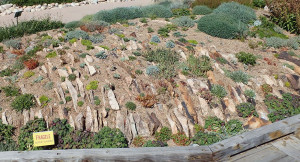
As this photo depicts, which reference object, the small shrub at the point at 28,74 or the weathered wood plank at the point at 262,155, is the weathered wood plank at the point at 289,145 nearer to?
the weathered wood plank at the point at 262,155

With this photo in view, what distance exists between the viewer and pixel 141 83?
814 cm

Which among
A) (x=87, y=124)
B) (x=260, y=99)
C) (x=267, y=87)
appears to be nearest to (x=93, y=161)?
(x=87, y=124)

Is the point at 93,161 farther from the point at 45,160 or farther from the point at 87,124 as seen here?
the point at 87,124

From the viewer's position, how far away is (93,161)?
4.60m

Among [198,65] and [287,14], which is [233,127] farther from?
[287,14]

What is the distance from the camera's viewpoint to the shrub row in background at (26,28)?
1123cm

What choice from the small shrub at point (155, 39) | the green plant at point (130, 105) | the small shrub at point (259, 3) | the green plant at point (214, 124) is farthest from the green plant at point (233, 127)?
the small shrub at point (259, 3)

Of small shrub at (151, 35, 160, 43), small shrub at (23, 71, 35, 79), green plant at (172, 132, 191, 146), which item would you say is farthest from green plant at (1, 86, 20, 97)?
small shrub at (151, 35, 160, 43)

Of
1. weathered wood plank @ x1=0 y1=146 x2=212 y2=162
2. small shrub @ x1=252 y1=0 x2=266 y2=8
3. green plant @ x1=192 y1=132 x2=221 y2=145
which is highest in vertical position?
small shrub @ x1=252 y1=0 x2=266 y2=8

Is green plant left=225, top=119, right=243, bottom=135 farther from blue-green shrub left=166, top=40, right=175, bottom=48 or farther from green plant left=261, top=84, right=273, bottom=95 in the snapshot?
blue-green shrub left=166, top=40, right=175, bottom=48

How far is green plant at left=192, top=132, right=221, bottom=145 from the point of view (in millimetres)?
6393

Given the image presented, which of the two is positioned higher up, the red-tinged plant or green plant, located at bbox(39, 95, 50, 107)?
the red-tinged plant

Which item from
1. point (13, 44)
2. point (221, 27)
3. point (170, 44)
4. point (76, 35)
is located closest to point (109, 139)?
point (170, 44)

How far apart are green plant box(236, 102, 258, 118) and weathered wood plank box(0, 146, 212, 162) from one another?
3175mm
